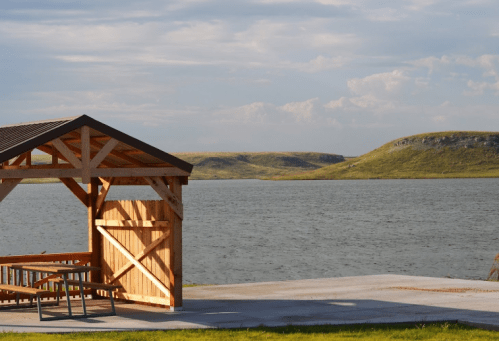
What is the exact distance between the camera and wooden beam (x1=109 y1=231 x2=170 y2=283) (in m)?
15.2

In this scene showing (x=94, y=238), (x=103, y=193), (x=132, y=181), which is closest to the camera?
(x=132, y=181)

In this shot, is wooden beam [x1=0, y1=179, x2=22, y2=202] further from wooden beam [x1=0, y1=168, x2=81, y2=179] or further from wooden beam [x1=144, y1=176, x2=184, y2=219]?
wooden beam [x1=144, y1=176, x2=184, y2=219]

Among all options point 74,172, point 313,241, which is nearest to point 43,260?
point 74,172

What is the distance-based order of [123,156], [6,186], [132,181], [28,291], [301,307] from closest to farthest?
[6,186]
[28,291]
[301,307]
[123,156]
[132,181]

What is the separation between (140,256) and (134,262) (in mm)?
276

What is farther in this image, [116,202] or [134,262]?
[116,202]

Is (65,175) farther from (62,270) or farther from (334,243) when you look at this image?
(334,243)

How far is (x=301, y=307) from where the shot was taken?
49.4 ft

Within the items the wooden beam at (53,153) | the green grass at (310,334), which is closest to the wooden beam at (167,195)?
the wooden beam at (53,153)

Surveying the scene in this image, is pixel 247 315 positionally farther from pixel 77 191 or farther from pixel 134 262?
pixel 77 191

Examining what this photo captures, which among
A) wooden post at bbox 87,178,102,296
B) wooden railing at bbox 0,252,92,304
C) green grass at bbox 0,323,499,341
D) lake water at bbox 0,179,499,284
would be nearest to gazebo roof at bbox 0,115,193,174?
wooden post at bbox 87,178,102,296

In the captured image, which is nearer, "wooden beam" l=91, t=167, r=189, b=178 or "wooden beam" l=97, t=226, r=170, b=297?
"wooden beam" l=91, t=167, r=189, b=178

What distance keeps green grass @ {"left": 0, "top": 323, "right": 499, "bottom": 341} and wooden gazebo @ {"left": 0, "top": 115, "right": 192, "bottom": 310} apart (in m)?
2.75

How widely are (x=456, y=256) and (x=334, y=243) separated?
38.1ft
